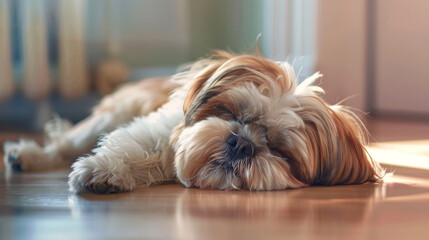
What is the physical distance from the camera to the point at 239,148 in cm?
193

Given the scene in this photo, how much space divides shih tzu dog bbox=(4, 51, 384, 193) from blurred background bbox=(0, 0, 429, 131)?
2.34 metres

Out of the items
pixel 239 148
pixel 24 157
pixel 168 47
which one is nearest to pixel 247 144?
pixel 239 148

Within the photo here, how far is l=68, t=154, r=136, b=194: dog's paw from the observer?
193cm

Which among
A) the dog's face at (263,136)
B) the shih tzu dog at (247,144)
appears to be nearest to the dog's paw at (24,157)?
the shih tzu dog at (247,144)

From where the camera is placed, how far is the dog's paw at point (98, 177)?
193 centimetres

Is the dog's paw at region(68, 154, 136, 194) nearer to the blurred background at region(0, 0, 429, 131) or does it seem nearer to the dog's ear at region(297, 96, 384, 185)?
the dog's ear at region(297, 96, 384, 185)

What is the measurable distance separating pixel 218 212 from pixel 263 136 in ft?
1.39

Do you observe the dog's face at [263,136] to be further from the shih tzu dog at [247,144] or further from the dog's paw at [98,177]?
the dog's paw at [98,177]

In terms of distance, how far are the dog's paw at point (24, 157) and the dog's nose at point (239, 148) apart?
116 cm

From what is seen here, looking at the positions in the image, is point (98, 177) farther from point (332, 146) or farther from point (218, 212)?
point (332, 146)

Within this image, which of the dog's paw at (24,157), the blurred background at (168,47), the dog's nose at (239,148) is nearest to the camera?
the dog's nose at (239,148)

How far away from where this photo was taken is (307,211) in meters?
1.65

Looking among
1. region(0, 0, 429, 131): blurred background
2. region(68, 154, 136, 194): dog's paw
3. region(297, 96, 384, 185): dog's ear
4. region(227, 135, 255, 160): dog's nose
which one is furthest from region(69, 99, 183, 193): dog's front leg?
region(0, 0, 429, 131): blurred background

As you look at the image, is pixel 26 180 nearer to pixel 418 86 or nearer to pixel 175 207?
pixel 175 207
